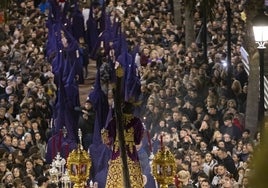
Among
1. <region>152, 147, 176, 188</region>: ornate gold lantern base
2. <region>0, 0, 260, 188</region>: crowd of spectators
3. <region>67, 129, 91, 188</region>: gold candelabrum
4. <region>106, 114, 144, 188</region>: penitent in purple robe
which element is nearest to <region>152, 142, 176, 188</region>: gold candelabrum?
<region>152, 147, 176, 188</region>: ornate gold lantern base

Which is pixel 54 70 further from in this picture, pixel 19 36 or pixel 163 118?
pixel 19 36

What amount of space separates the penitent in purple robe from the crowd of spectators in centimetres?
190

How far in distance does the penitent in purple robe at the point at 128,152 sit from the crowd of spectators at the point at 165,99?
1902mm

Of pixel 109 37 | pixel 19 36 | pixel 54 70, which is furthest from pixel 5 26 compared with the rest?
pixel 54 70

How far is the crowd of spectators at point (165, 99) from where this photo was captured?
525 inches

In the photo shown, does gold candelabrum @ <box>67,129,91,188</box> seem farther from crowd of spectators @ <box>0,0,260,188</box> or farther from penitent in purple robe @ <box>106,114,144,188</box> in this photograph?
crowd of spectators @ <box>0,0,260,188</box>

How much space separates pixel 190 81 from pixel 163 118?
3218mm

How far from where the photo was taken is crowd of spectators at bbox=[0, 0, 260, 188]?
525 inches

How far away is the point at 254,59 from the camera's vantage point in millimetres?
18484

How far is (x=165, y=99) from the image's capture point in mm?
19062

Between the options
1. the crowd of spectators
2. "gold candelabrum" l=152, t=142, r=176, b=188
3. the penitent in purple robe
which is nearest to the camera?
"gold candelabrum" l=152, t=142, r=176, b=188

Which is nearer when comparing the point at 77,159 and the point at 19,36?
the point at 77,159

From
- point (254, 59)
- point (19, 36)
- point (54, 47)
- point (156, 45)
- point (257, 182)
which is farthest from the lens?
point (19, 36)

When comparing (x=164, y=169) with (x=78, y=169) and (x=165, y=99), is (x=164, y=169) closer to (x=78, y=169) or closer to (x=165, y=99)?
(x=78, y=169)
